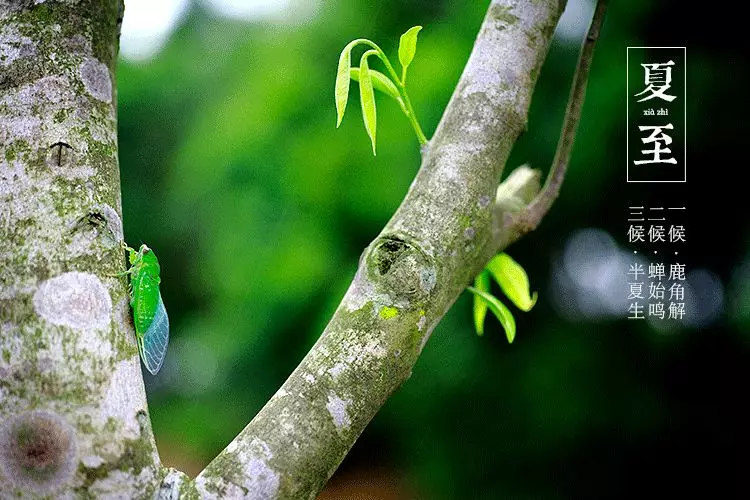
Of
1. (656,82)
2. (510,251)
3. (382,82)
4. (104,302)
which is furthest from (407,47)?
(510,251)

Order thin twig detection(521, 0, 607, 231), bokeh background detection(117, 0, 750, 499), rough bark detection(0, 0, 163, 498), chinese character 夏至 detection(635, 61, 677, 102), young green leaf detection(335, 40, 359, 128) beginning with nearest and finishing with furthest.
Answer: rough bark detection(0, 0, 163, 498) < young green leaf detection(335, 40, 359, 128) < thin twig detection(521, 0, 607, 231) < chinese character 夏至 detection(635, 61, 677, 102) < bokeh background detection(117, 0, 750, 499)

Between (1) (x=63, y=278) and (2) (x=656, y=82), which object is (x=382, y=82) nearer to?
(1) (x=63, y=278)

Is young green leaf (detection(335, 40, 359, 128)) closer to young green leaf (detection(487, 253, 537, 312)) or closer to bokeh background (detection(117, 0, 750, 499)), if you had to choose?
young green leaf (detection(487, 253, 537, 312))

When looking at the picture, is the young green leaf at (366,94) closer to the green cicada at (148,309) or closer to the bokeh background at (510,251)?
the green cicada at (148,309)

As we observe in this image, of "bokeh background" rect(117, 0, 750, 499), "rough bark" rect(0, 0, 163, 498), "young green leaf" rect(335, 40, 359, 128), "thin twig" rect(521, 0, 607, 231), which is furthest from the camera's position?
"bokeh background" rect(117, 0, 750, 499)

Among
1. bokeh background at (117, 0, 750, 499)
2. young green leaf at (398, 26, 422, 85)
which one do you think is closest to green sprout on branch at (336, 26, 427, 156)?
young green leaf at (398, 26, 422, 85)

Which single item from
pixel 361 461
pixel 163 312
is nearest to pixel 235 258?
pixel 361 461
